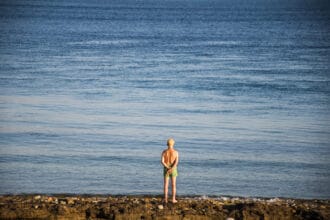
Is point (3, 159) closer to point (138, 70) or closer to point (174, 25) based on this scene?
point (138, 70)

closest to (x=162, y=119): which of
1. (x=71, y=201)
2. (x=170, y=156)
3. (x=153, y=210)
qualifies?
(x=71, y=201)

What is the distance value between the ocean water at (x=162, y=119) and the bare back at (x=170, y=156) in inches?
130

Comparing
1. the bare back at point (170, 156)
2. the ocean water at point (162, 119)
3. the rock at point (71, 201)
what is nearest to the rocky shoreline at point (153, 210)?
the rock at point (71, 201)

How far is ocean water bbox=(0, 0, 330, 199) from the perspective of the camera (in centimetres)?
2006

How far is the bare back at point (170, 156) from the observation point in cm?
1548

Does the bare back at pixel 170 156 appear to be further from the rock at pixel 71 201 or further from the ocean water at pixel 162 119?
the ocean water at pixel 162 119

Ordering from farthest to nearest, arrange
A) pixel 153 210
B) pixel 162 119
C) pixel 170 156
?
pixel 162 119
pixel 170 156
pixel 153 210

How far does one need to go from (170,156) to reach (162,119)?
12.7 m

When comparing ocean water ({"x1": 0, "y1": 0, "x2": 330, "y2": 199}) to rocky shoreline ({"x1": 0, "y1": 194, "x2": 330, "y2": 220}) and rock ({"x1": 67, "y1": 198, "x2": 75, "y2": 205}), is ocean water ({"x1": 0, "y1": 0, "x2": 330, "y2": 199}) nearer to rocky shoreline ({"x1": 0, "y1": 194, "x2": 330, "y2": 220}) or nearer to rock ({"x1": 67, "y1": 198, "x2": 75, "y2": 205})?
rock ({"x1": 67, "y1": 198, "x2": 75, "y2": 205})

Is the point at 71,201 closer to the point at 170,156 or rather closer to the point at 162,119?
the point at 170,156

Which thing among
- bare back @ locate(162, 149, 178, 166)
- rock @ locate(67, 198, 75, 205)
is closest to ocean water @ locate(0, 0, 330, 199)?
rock @ locate(67, 198, 75, 205)

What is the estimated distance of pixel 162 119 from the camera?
2819cm

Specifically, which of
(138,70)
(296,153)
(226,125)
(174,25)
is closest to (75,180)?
(296,153)

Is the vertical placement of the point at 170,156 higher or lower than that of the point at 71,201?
higher
